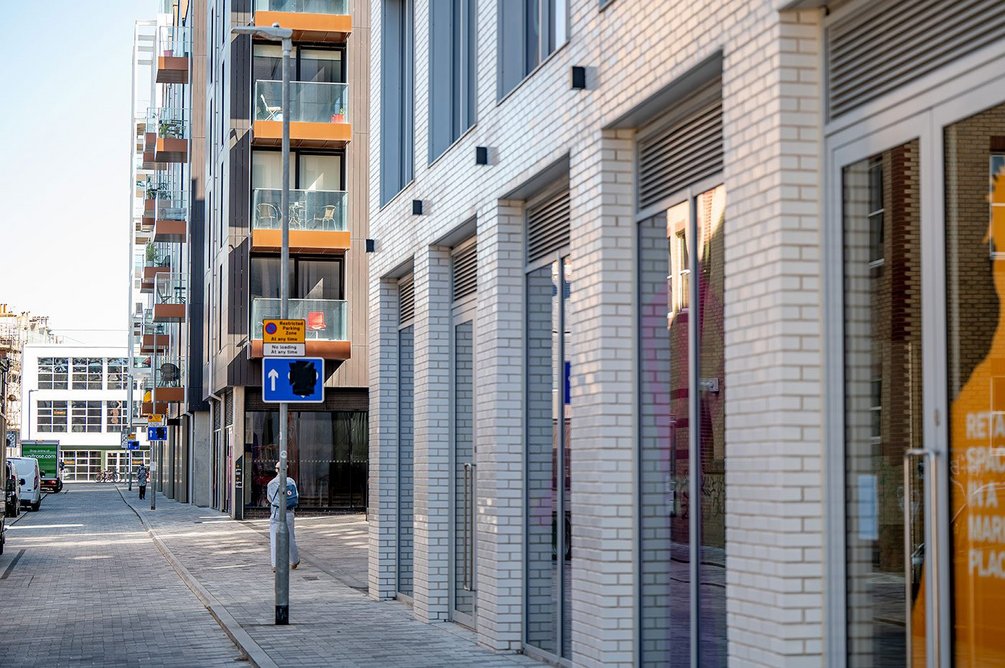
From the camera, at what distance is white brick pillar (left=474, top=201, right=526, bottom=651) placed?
13453 mm

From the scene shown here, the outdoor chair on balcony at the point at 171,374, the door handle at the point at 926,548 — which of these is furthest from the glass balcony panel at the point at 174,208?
the door handle at the point at 926,548

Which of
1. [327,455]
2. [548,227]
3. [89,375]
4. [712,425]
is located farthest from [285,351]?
[89,375]

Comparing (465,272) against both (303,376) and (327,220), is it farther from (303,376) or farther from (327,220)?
(327,220)

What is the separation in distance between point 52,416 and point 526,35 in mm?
115905

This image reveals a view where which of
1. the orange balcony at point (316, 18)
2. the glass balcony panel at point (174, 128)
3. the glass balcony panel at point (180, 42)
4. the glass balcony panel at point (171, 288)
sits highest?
the glass balcony panel at point (180, 42)

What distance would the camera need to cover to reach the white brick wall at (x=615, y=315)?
7562mm

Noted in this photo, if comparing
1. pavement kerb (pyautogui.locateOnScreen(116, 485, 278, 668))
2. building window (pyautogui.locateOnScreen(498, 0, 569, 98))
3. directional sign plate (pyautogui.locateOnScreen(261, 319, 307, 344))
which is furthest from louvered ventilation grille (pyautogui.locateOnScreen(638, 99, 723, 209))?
directional sign plate (pyautogui.locateOnScreen(261, 319, 307, 344))

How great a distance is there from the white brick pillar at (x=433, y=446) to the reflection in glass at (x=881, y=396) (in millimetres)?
9160

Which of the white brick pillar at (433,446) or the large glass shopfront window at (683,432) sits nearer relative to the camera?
the large glass shopfront window at (683,432)

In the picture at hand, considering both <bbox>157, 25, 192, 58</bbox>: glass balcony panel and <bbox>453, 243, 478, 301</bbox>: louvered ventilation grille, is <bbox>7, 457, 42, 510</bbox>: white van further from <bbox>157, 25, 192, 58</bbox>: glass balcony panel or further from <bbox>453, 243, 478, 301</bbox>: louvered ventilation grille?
<bbox>453, 243, 478, 301</bbox>: louvered ventilation grille

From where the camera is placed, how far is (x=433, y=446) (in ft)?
53.6

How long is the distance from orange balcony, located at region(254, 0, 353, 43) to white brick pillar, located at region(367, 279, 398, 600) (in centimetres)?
2384

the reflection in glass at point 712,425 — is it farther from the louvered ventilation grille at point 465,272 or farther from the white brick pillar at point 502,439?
the louvered ventilation grille at point 465,272

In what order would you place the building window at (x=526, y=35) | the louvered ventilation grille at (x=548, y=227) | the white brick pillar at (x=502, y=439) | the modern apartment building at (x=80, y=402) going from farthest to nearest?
1. the modern apartment building at (x=80, y=402)
2. the white brick pillar at (x=502, y=439)
3. the louvered ventilation grille at (x=548, y=227)
4. the building window at (x=526, y=35)
